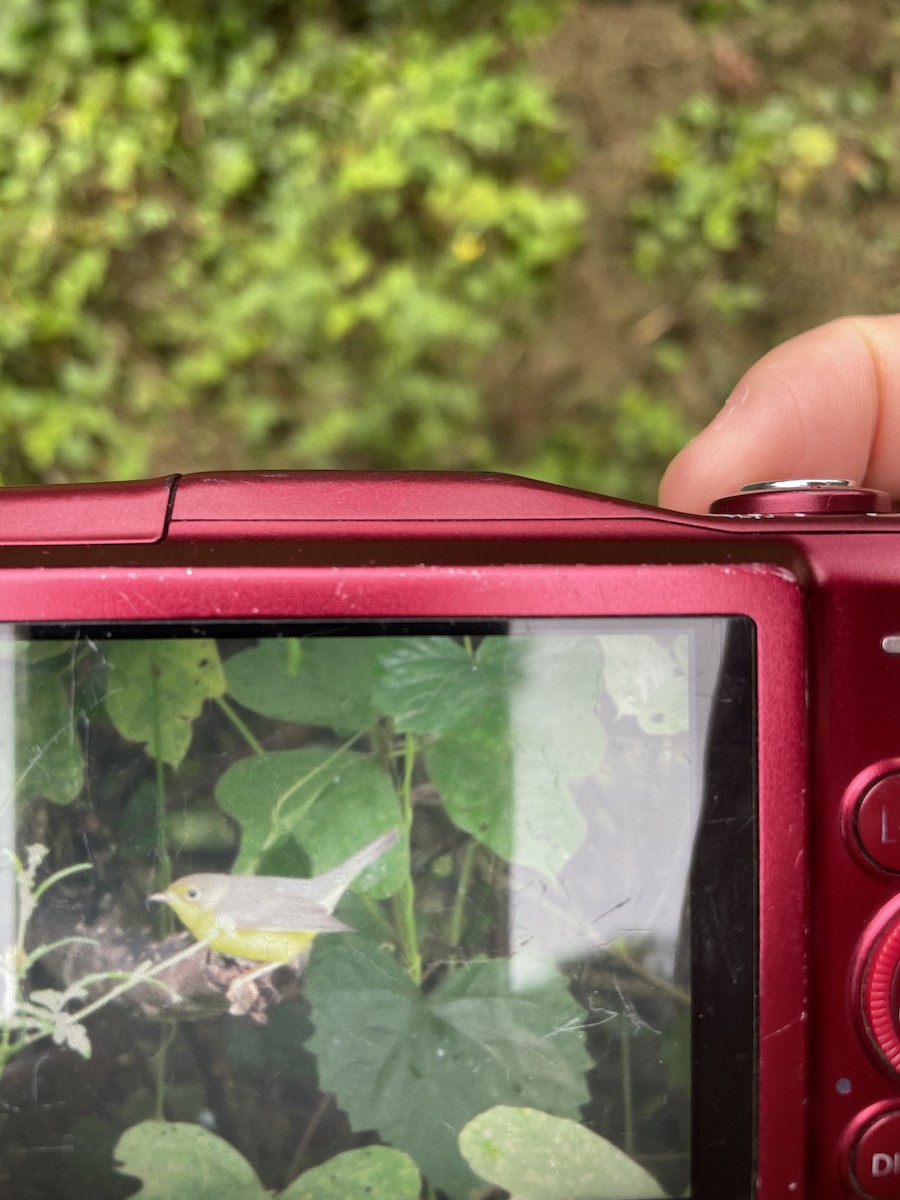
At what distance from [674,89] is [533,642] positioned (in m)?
1.39

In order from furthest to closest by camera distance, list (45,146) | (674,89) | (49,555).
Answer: (674,89)
(45,146)
(49,555)

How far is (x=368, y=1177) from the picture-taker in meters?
0.77

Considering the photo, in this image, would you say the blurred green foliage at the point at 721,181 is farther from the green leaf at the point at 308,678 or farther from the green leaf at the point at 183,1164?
the green leaf at the point at 183,1164

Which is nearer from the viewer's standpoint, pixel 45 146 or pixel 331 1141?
pixel 331 1141

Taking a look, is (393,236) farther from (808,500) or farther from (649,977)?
(649,977)

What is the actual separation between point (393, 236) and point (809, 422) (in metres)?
0.88

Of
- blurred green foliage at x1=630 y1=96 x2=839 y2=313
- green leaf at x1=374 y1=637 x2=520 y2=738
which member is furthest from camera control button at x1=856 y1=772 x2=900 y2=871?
blurred green foliage at x1=630 y1=96 x2=839 y2=313

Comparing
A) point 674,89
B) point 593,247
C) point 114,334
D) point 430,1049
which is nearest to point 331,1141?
point 430,1049

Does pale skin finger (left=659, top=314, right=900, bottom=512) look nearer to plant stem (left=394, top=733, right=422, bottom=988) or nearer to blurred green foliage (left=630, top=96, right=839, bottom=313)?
plant stem (left=394, top=733, right=422, bottom=988)

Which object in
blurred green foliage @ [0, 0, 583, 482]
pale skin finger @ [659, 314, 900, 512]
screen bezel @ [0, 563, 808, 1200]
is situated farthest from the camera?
blurred green foliage @ [0, 0, 583, 482]

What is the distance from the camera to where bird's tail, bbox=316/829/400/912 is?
2.49ft

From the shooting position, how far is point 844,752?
0.77m

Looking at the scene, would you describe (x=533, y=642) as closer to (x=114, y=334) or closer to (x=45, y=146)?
(x=114, y=334)

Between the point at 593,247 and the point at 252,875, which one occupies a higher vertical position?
the point at 593,247
